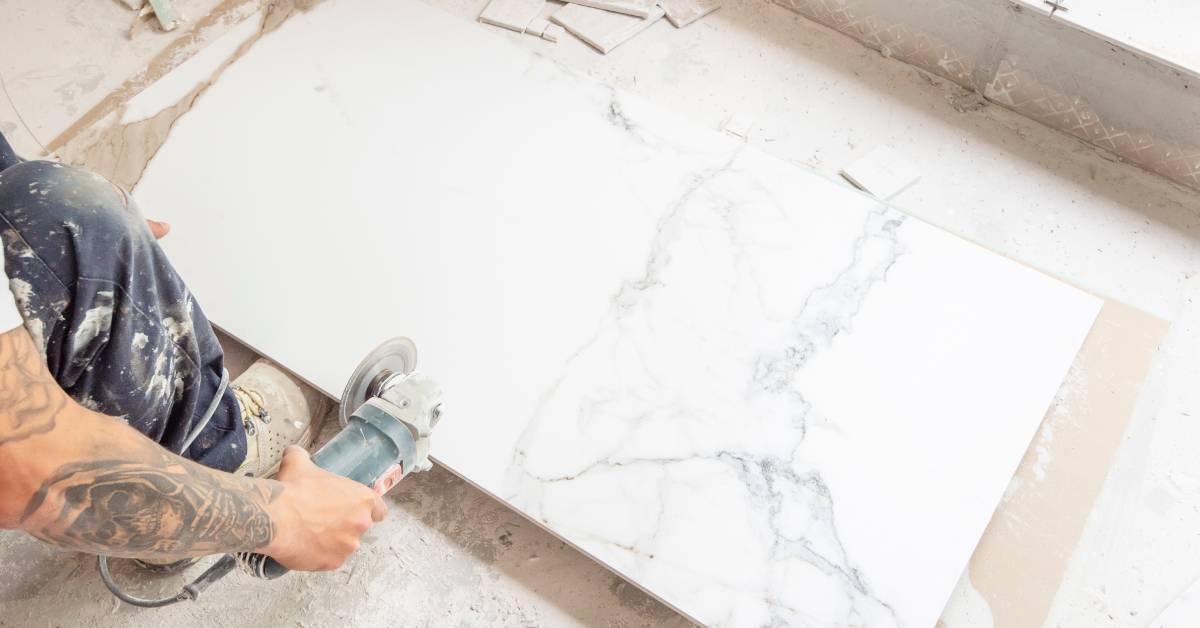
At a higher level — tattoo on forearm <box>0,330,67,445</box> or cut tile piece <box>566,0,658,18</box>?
cut tile piece <box>566,0,658,18</box>

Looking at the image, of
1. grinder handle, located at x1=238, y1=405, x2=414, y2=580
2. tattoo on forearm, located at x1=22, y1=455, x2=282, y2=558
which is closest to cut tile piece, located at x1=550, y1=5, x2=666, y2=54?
grinder handle, located at x1=238, y1=405, x2=414, y2=580

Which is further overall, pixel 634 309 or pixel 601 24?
pixel 601 24

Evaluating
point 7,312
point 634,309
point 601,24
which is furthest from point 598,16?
point 7,312

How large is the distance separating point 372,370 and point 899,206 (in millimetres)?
1489

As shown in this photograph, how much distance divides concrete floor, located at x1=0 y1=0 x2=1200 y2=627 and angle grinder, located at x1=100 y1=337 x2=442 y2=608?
263 millimetres

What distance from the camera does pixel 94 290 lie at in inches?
55.2

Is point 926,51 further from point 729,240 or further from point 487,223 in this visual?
point 487,223

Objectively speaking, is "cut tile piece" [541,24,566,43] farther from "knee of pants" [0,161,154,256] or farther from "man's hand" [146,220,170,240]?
"knee of pants" [0,161,154,256]

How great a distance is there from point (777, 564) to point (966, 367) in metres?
0.64

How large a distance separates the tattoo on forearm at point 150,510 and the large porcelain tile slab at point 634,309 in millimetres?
720

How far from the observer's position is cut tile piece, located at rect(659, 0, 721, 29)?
117 inches

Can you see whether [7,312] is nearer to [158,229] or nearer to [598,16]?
[158,229]

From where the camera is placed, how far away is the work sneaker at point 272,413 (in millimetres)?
1980

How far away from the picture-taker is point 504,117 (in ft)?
8.32
